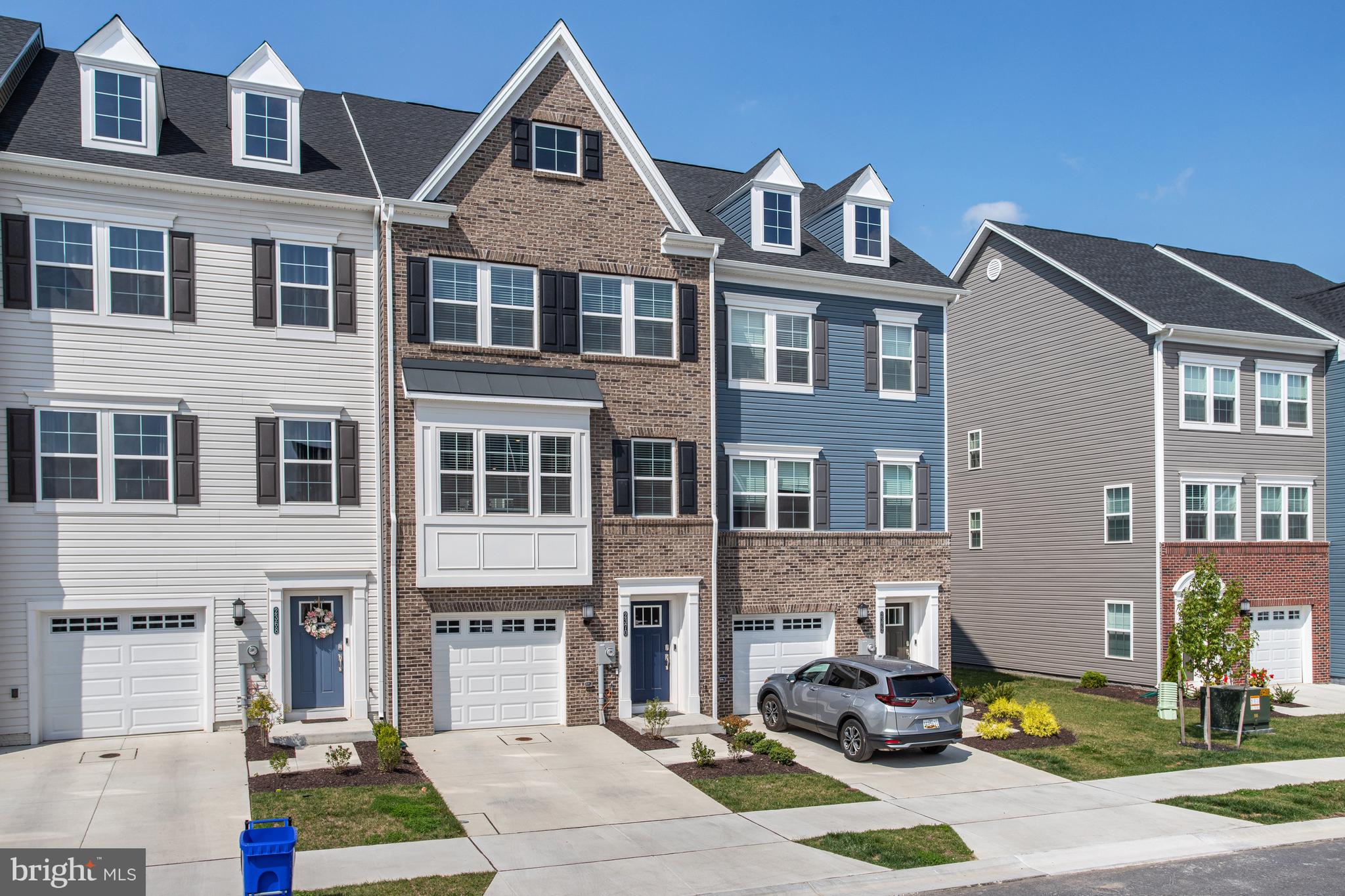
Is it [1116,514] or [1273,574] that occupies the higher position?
[1116,514]

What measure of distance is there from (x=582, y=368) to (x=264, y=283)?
19.4 ft

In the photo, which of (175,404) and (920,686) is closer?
(920,686)

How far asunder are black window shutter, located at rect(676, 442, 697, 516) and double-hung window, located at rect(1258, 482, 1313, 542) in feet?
53.3

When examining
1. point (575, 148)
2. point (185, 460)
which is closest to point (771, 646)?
point (575, 148)

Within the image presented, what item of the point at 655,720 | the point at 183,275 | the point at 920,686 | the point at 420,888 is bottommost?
the point at 655,720

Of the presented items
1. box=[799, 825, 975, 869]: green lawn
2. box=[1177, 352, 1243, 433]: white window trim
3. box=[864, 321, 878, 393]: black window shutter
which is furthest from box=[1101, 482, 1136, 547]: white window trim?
box=[799, 825, 975, 869]: green lawn

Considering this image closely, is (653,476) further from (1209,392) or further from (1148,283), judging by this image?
(1148,283)

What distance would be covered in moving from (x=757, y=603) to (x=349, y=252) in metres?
10.7

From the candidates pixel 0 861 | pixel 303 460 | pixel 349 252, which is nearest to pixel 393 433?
pixel 303 460

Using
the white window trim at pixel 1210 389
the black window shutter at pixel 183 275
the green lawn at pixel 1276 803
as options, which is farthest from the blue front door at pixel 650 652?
the white window trim at pixel 1210 389

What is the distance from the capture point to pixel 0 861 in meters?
11.1

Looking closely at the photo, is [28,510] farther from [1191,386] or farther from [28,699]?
[1191,386]

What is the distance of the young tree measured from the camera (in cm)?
1897

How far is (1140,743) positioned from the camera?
19.3 m
